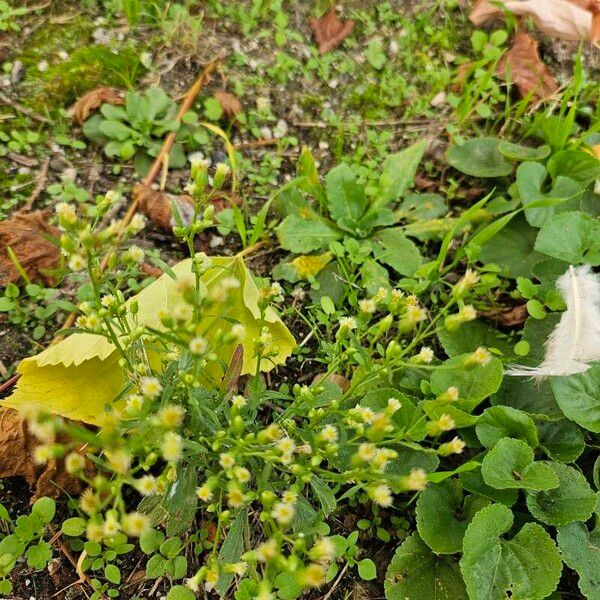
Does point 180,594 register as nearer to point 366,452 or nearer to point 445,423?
point 366,452

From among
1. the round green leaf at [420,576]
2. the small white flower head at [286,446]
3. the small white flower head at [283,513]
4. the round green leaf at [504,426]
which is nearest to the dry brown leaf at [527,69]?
the round green leaf at [504,426]

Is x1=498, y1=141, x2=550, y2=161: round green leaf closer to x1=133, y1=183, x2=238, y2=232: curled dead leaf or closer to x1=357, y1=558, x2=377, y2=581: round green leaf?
x1=133, y1=183, x2=238, y2=232: curled dead leaf

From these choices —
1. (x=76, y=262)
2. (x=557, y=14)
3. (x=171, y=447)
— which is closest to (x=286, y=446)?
(x=171, y=447)

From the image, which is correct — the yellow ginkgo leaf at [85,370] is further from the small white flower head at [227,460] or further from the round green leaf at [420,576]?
the round green leaf at [420,576]

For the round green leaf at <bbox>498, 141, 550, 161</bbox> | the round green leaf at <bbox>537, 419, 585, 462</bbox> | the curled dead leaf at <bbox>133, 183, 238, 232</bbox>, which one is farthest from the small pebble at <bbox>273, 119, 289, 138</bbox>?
the round green leaf at <bbox>537, 419, 585, 462</bbox>

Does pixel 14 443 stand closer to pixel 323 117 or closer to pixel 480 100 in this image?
pixel 323 117
